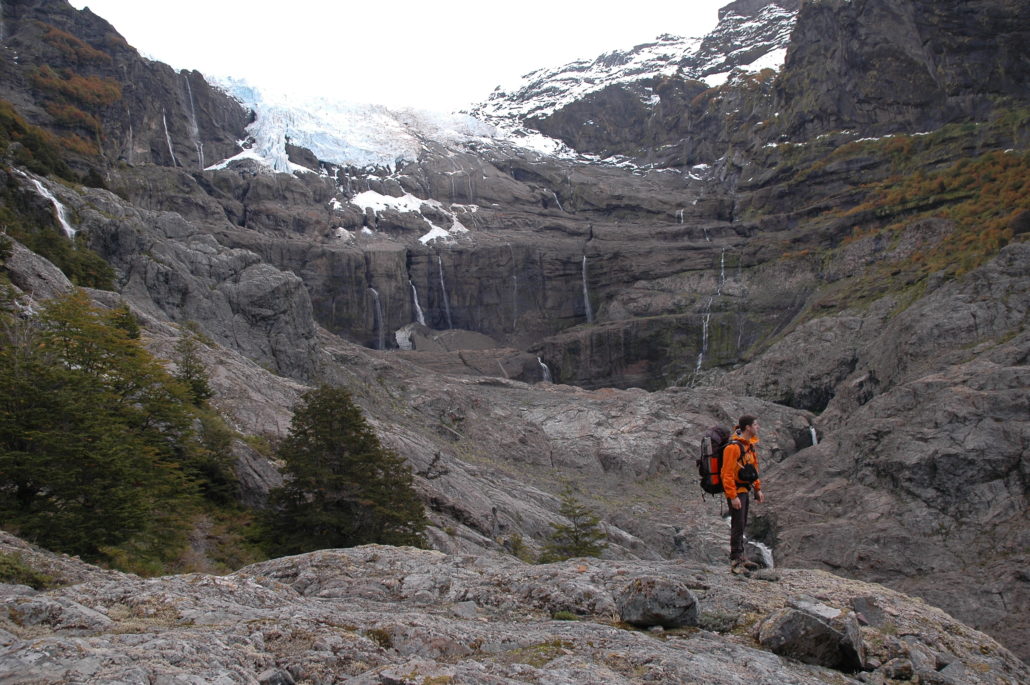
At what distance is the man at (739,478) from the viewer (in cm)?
1016

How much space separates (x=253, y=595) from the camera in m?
8.88

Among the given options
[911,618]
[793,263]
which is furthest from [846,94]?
[911,618]

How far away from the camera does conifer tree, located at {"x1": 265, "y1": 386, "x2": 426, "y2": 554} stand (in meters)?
18.9

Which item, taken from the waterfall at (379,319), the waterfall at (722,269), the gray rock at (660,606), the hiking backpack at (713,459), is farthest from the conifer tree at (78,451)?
the waterfall at (379,319)

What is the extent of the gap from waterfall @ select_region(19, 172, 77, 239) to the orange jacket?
136 feet

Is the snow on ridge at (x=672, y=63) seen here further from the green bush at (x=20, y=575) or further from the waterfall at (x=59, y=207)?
the green bush at (x=20, y=575)

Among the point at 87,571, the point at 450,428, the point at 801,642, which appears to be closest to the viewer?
the point at 801,642

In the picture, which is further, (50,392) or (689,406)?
(689,406)

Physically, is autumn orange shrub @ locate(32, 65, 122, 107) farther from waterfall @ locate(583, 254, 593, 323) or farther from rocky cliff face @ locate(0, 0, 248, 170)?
waterfall @ locate(583, 254, 593, 323)

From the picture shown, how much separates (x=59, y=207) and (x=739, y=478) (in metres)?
43.5

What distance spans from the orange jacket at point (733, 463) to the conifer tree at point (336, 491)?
10868mm

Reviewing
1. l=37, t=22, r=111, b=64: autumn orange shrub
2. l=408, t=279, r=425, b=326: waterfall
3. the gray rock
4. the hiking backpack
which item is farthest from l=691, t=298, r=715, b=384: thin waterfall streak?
l=37, t=22, r=111, b=64: autumn orange shrub

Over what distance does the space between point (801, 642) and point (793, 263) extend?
8656 centimetres

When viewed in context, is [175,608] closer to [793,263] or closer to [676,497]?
[676,497]
